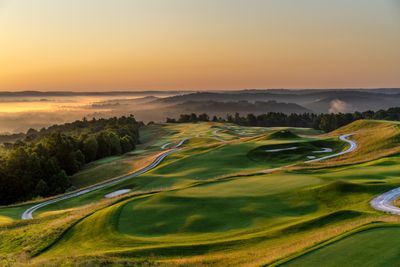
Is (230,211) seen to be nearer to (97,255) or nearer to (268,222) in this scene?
(268,222)

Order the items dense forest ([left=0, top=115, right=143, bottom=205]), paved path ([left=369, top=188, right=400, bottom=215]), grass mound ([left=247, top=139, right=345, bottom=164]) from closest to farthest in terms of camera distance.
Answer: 1. paved path ([left=369, top=188, right=400, bottom=215])
2. grass mound ([left=247, top=139, right=345, bottom=164])
3. dense forest ([left=0, top=115, right=143, bottom=205])

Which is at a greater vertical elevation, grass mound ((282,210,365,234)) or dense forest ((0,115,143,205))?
grass mound ((282,210,365,234))

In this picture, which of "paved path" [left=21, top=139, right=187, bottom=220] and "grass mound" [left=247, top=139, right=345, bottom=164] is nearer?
"paved path" [left=21, top=139, right=187, bottom=220]

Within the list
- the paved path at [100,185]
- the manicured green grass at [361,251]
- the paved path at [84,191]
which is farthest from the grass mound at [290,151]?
the manicured green grass at [361,251]

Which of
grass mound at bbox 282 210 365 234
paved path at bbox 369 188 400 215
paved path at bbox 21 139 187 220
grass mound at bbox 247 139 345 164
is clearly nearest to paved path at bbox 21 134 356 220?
paved path at bbox 21 139 187 220

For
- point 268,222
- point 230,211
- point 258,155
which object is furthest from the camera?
point 258,155

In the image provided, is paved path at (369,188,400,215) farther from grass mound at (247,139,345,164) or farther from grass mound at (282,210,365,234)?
grass mound at (247,139,345,164)

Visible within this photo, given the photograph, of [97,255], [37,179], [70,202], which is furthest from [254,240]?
[37,179]

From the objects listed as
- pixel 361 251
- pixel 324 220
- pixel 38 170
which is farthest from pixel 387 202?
pixel 38 170
